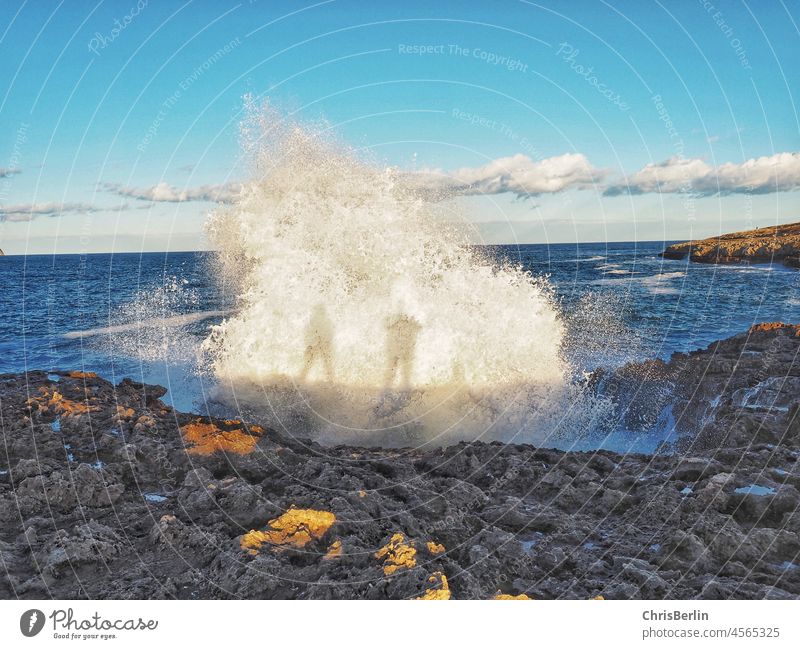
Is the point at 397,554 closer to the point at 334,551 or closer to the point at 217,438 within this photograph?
the point at 334,551

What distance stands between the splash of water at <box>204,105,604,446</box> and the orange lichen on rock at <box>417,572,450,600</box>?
430cm

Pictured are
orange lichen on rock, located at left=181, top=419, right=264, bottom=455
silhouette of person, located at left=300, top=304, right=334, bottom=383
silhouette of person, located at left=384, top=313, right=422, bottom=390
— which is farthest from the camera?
silhouette of person, located at left=300, top=304, right=334, bottom=383

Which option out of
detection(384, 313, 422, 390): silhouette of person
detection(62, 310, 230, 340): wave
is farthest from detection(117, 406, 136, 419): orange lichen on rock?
detection(62, 310, 230, 340): wave

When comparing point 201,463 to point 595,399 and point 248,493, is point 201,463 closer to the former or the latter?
point 248,493

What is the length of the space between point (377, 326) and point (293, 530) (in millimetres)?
6322

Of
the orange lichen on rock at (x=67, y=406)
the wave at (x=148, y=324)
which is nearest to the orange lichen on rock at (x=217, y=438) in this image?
the orange lichen on rock at (x=67, y=406)

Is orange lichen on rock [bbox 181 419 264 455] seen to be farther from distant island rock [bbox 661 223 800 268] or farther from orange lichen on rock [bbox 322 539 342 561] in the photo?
distant island rock [bbox 661 223 800 268]

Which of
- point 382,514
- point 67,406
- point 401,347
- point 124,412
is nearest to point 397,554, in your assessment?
point 382,514

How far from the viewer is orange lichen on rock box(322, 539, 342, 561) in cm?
498

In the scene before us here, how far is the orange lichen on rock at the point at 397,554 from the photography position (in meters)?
4.83

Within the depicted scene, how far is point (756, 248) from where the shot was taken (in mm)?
53094

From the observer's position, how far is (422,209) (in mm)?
13195

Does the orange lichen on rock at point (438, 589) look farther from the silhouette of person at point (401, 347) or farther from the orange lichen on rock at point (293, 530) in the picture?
the silhouette of person at point (401, 347)

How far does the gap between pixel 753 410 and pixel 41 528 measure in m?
9.66
